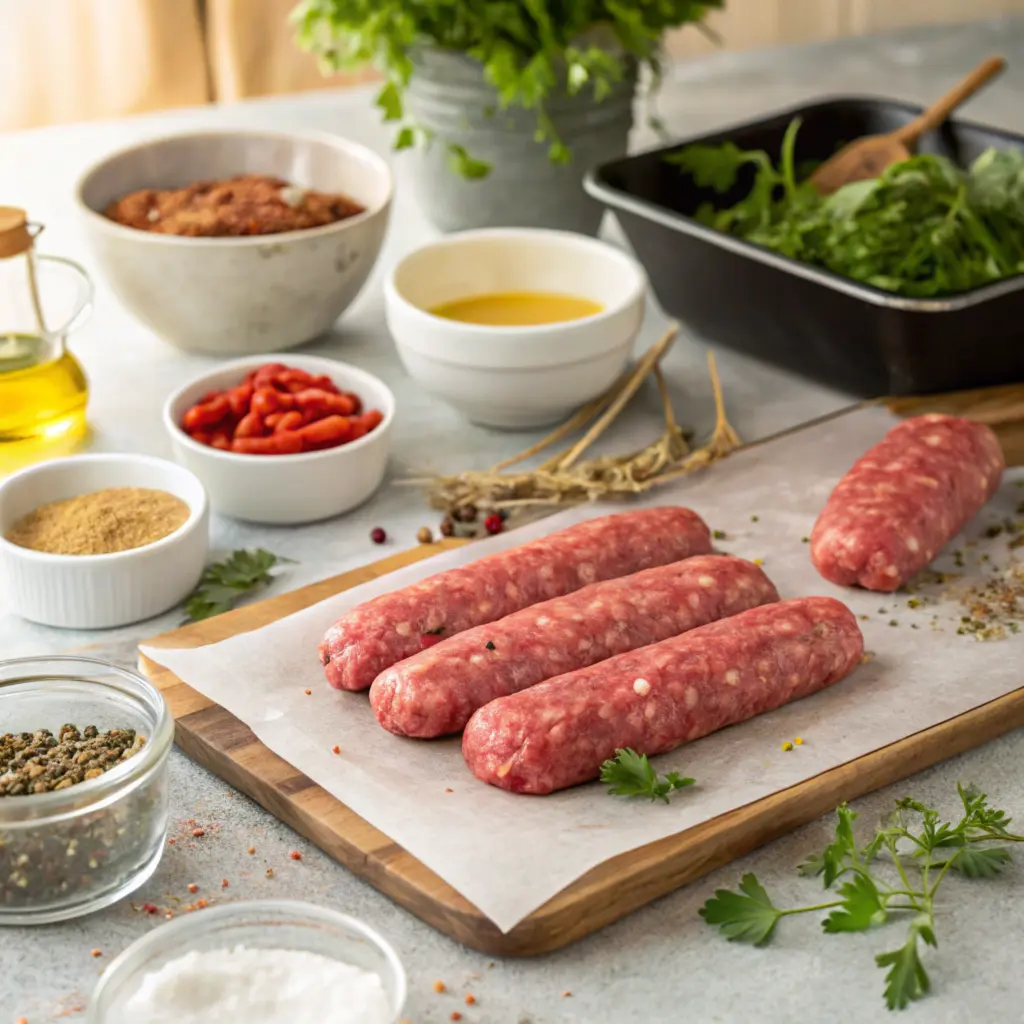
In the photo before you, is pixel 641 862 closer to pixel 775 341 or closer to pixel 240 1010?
pixel 240 1010

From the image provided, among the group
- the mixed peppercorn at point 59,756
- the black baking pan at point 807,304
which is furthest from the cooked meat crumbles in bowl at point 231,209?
the mixed peppercorn at point 59,756

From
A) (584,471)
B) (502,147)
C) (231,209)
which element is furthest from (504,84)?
(584,471)

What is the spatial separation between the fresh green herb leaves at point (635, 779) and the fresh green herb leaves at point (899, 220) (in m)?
1.05

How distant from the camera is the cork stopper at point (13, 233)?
7.30 ft

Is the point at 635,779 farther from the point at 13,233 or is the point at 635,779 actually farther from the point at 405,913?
the point at 13,233

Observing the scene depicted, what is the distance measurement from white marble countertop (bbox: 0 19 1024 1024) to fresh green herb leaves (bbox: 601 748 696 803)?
0.34ft

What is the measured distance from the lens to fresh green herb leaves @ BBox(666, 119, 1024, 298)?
8.13 ft

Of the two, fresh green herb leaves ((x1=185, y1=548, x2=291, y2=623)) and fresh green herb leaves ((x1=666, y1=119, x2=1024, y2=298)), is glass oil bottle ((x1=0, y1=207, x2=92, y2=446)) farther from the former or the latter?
fresh green herb leaves ((x1=666, y1=119, x2=1024, y2=298))

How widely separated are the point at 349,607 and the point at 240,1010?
0.71m

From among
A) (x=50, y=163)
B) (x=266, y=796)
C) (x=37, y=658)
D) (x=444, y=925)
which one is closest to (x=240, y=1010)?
(x=444, y=925)

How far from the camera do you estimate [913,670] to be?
1841mm

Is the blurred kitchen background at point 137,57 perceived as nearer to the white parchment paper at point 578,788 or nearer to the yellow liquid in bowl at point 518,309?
the yellow liquid in bowl at point 518,309

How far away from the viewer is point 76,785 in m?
1.46

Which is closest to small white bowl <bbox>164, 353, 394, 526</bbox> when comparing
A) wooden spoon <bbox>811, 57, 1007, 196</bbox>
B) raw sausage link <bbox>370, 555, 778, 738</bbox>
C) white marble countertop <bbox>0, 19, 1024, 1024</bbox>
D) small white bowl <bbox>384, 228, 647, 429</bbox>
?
white marble countertop <bbox>0, 19, 1024, 1024</bbox>
